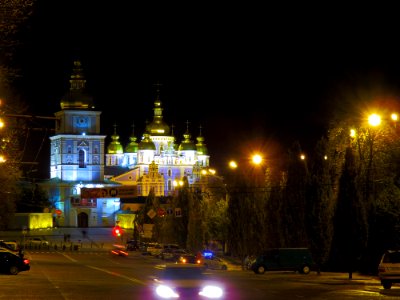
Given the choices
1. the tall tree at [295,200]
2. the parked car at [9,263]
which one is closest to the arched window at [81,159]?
the tall tree at [295,200]

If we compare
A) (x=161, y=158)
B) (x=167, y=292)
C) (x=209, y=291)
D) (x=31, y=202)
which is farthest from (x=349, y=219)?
(x=161, y=158)

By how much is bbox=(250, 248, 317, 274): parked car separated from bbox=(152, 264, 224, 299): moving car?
71.0ft

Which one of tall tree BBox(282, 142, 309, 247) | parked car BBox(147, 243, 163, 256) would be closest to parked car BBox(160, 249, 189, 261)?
parked car BBox(147, 243, 163, 256)

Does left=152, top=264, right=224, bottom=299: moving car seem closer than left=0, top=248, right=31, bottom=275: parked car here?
Yes

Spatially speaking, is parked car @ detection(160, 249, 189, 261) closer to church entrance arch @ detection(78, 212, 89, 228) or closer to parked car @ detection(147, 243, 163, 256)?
parked car @ detection(147, 243, 163, 256)

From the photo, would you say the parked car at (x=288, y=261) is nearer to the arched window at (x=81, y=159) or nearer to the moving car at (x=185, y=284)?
the moving car at (x=185, y=284)

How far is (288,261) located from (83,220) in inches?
4369

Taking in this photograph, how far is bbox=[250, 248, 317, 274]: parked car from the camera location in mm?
48656

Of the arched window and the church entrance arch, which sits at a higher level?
the arched window

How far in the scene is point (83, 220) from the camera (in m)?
157

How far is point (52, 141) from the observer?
6422 inches

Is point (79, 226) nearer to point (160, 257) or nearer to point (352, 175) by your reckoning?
point (160, 257)

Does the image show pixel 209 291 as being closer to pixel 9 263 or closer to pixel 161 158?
pixel 9 263

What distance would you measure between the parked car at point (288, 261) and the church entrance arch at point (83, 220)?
4278 inches
